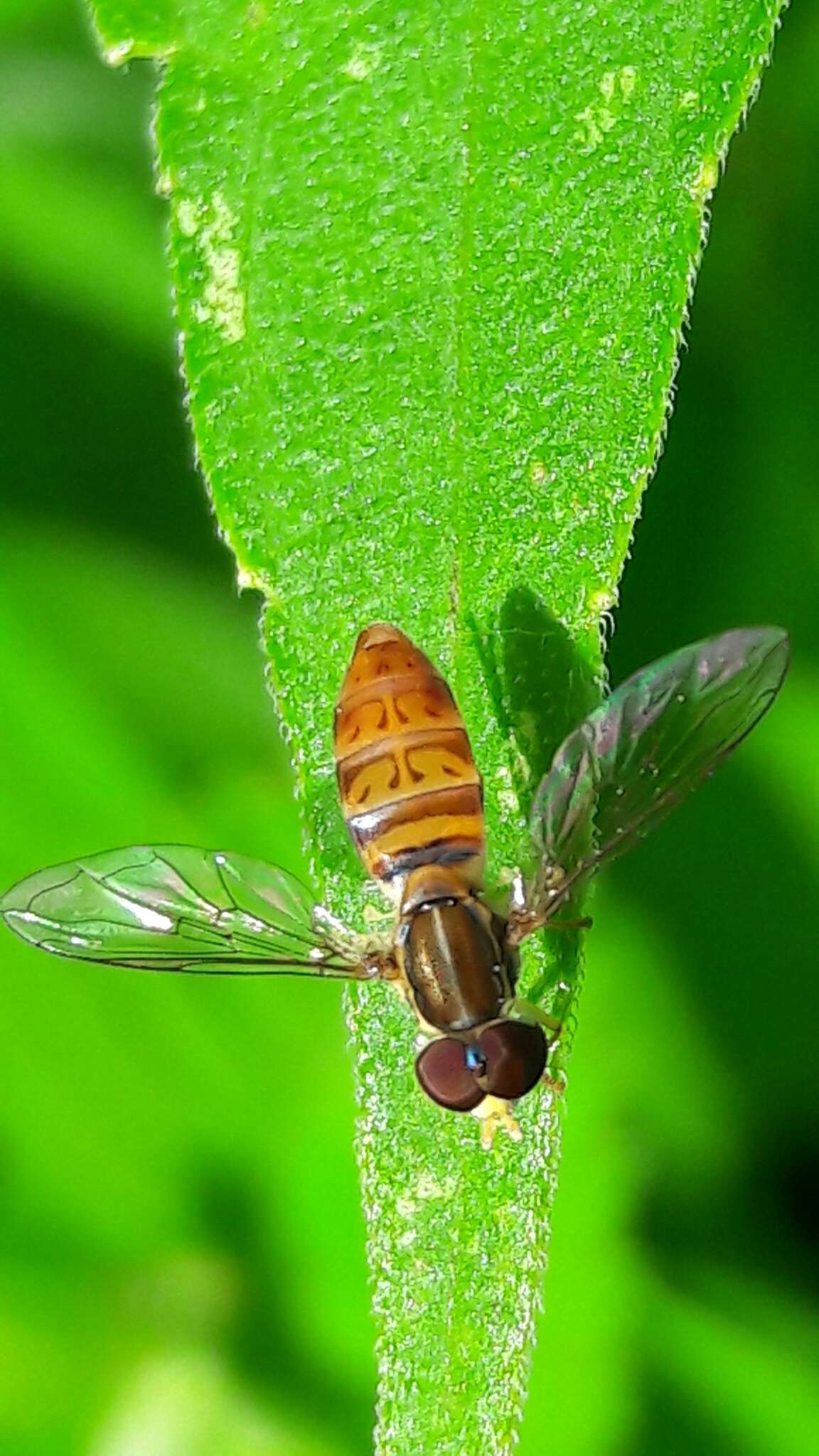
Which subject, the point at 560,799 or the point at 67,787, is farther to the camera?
the point at 67,787

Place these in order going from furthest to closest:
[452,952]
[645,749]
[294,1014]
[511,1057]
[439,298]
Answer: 1. [294,1014]
2. [452,952]
3. [645,749]
4. [511,1057]
5. [439,298]

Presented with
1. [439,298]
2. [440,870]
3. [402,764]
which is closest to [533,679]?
[402,764]

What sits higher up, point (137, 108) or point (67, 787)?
point (137, 108)

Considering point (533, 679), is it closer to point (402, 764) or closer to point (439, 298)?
point (402, 764)

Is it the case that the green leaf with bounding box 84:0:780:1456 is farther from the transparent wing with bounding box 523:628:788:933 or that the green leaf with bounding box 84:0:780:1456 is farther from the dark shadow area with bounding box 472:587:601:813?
the transparent wing with bounding box 523:628:788:933

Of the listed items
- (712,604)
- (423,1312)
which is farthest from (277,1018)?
(423,1312)

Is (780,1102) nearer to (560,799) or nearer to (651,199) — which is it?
(560,799)

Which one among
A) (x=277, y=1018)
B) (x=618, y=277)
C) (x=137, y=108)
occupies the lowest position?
(x=277, y=1018)

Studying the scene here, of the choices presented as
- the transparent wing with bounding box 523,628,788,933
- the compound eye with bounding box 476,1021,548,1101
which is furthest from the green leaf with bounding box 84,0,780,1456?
the transparent wing with bounding box 523,628,788,933
